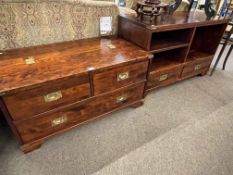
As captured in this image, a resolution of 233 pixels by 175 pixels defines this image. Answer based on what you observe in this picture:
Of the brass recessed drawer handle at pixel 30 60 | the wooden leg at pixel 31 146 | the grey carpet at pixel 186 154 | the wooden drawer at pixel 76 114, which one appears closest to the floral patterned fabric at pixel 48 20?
the brass recessed drawer handle at pixel 30 60

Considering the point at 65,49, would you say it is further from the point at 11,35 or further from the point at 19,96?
the point at 19,96

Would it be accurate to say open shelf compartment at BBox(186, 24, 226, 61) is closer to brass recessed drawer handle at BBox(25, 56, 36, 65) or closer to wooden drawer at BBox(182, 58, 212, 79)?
wooden drawer at BBox(182, 58, 212, 79)

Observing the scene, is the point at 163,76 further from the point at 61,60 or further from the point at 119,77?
the point at 61,60

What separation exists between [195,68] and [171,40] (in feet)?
1.85

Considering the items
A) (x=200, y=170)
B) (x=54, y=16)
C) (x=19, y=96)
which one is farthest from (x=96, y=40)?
(x=200, y=170)

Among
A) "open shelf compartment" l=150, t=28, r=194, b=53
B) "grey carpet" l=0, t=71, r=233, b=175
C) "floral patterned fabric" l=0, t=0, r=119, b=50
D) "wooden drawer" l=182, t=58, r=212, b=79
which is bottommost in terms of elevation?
"grey carpet" l=0, t=71, r=233, b=175

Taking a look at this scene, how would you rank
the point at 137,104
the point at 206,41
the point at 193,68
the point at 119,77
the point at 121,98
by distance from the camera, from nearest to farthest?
the point at 119,77 → the point at 121,98 → the point at 137,104 → the point at 193,68 → the point at 206,41

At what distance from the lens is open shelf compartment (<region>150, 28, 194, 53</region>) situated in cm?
156

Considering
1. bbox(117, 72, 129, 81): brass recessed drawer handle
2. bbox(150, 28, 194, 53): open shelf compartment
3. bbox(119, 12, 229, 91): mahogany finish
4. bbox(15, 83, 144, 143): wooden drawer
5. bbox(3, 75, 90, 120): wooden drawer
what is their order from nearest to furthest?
bbox(3, 75, 90, 120): wooden drawer < bbox(15, 83, 144, 143): wooden drawer < bbox(117, 72, 129, 81): brass recessed drawer handle < bbox(119, 12, 229, 91): mahogany finish < bbox(150, 28, 194, 53): open shelf compartment

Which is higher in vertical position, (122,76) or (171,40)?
(171,40)

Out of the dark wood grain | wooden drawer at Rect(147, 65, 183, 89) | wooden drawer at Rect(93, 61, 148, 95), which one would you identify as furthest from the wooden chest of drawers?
the dark wood grain

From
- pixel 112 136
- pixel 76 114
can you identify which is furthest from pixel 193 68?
pixel 76 114

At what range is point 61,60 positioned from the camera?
3.78 feet

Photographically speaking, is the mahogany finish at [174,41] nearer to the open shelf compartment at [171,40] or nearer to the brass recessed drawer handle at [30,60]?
the open shelf compartment at [171,40]
